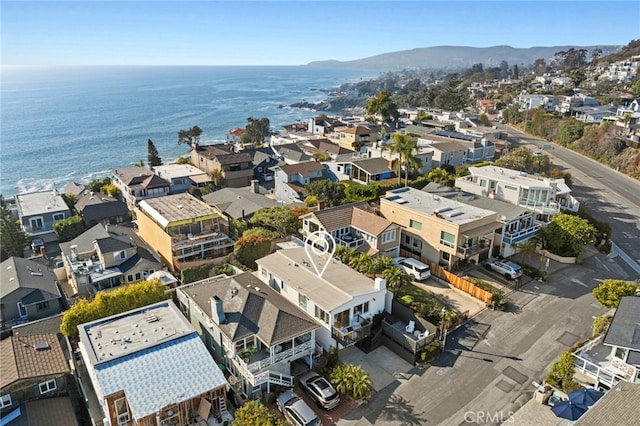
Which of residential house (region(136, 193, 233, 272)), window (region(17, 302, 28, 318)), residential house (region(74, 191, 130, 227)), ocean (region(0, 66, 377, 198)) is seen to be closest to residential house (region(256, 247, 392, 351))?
residential house (region(136, 193, 233, 272))

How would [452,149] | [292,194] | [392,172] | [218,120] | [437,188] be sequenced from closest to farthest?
[437,188] → [292,194] → [392,172] → [452,149] → [218,120]

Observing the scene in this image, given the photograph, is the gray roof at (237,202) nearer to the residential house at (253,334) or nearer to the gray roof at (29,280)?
the gray roof at (29,280)

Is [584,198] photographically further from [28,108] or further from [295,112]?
[28,108]

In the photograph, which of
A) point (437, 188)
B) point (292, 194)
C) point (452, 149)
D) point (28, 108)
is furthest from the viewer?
point (28, 108)

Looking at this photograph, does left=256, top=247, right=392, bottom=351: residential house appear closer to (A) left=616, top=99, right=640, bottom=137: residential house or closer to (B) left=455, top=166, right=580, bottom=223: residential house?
(B) left=455, top=166, right=580, bottom=223: residential house

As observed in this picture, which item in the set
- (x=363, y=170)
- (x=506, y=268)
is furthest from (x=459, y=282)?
(x=363, y=170)

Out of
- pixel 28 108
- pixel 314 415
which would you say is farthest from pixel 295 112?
pixel 314 415

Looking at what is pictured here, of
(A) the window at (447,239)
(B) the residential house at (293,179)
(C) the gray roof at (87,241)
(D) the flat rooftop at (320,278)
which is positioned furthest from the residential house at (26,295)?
(A) the window at (447,239)
